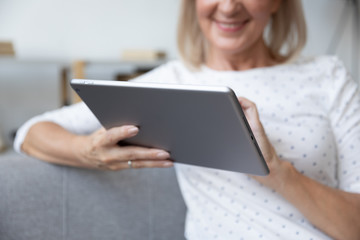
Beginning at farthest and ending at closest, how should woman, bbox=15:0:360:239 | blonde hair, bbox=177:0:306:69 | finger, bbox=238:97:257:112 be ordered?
blonde hair, bbox=177:0:306:69, woman, bbox=15:0:360:239, finger, bbox=238:97:257:112

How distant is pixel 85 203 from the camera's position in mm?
974

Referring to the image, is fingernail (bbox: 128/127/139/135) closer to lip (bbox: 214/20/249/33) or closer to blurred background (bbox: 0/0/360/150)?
lip (bbox: 214/20/249/33)

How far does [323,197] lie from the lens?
848mm

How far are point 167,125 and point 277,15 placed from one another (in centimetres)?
65

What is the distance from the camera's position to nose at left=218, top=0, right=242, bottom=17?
1004 mm

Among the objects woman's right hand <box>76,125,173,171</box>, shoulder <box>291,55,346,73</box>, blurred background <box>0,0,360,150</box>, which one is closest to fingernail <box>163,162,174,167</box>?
woman's right hand <box>76,125,173,171</box>

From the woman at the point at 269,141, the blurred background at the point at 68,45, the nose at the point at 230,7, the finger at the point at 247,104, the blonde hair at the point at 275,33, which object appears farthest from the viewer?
the blurred background at the point at 68,45

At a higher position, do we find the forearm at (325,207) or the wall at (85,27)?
the forearm at (325,207)

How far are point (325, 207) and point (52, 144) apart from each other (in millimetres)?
572

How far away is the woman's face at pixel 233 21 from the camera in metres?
1.01

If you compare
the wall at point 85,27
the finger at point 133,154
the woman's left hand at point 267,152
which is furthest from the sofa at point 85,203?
the wall at point 85,27

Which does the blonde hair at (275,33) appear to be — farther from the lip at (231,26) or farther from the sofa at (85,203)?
the sofa at (85,203)

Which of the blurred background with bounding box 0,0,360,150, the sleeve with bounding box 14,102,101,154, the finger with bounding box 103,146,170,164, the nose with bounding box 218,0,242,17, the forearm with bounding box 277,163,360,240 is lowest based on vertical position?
the blurred background with bounding box 0,0,360,150

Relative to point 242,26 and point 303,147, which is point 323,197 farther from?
point 242,26
